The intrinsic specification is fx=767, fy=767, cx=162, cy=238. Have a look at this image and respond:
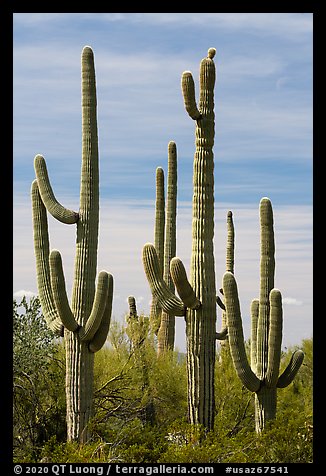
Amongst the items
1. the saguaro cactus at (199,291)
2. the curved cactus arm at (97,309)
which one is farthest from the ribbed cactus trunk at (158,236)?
the saguaro cactus at (199,291)

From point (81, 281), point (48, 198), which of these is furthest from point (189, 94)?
point (81, 281)

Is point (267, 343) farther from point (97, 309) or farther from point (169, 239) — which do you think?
point (169, 239)

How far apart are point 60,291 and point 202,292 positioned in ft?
7.01

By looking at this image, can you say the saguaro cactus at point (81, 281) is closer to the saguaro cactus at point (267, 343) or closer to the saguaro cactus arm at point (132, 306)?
the saguaro cactus at point (267, 343)

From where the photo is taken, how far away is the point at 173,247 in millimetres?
16047

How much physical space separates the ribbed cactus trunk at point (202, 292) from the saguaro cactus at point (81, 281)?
4.44 feet

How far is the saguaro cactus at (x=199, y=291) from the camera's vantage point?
1132cm

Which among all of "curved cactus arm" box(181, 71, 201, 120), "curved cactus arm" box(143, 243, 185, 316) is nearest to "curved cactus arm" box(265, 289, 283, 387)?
"curved cactus arm" box(143, 243, 185, 316)

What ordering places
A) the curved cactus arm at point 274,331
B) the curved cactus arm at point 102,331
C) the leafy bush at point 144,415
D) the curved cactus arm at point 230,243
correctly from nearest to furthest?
the leafy bush at point 144,415, the curved cactus arm at point 274,331, the curved cactus arm at point 102,331, the curved cactus arm at point 230,243

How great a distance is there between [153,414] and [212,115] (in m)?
6.17

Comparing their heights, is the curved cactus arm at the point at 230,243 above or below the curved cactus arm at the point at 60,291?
above

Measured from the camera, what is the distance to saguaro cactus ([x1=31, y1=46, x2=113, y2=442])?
11.7m

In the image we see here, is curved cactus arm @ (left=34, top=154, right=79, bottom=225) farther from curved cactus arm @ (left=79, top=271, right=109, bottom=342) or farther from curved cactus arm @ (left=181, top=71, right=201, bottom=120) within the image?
curved cactus arm @ (left=181, top=71, right=201, bottom=120)
